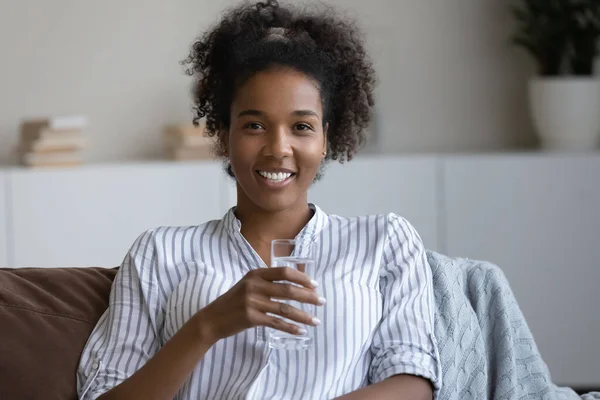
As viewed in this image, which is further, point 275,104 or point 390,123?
point 390,123

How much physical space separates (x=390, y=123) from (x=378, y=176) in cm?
51

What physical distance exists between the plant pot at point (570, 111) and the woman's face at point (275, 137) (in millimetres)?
2414

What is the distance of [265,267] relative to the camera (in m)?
1.82

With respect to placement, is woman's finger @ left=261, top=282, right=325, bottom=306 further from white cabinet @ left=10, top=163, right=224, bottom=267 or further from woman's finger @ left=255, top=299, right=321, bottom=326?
white cabinet @ left=10, top=163, right=224, bottom=267

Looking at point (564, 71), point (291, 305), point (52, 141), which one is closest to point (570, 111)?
point (564, 71)

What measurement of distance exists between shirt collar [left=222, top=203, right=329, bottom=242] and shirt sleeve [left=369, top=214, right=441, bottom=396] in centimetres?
13

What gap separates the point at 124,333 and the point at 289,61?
589 mm

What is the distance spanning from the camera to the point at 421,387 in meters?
1.77

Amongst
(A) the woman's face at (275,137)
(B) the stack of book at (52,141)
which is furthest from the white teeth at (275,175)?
(B) the stack of book at (52,141)

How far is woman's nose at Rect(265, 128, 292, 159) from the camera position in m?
1.84

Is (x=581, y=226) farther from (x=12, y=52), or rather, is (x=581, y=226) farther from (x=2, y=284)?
(x=2, y=284)

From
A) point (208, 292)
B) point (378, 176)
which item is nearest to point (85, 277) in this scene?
point (208, 292)

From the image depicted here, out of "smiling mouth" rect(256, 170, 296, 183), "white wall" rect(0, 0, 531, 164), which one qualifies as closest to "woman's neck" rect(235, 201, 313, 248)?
"smiling mouth" rect(256, 170, 296, 183)

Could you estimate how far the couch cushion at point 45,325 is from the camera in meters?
1.83
